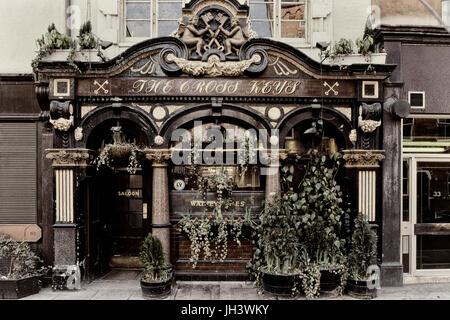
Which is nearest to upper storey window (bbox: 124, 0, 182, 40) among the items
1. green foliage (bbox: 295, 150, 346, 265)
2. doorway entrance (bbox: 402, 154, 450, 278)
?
green foliage (bbox: 295, 150, 346, 265)

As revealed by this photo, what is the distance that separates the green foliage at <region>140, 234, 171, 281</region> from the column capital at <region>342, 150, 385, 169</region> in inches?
165

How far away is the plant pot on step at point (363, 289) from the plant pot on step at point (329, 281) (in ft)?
0.84

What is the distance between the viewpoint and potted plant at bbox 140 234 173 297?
247 inches

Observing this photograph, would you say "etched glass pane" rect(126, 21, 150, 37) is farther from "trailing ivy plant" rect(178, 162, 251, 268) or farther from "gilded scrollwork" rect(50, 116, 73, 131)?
"trailing ivy plant" rect(178, 162, 251, 268)

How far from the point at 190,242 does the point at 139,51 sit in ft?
13.5

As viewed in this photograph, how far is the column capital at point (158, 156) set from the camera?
22.6ft

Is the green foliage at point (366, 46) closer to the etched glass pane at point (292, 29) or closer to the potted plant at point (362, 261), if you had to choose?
the etched glass pane at point (292, 29)

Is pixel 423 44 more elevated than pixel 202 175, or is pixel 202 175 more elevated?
pixel 423 44

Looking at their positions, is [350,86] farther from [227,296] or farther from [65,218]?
[65,218]

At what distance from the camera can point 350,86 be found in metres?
7.01

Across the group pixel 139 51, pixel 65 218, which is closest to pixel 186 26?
pixel 139 51

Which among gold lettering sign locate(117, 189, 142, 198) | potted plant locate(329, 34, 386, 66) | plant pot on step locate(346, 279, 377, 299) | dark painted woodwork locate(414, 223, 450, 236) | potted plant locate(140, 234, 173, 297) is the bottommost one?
plant pot on step locate(346, 279, 377, 299)

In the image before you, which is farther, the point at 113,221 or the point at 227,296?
the point at 113,221

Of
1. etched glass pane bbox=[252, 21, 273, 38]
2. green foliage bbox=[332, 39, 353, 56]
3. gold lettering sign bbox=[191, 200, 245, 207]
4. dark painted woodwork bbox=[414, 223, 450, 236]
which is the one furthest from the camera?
etched glass pane bbox=[252, 21, 273, 38]
